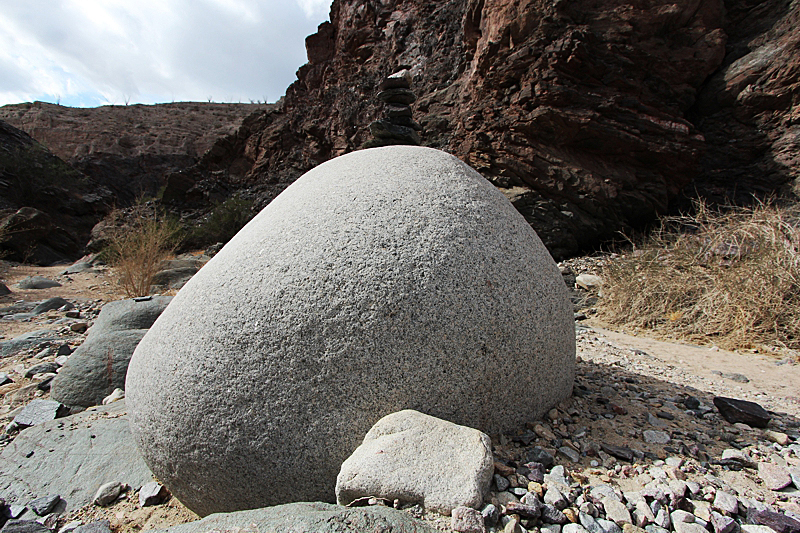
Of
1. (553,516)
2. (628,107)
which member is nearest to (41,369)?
(553,516)

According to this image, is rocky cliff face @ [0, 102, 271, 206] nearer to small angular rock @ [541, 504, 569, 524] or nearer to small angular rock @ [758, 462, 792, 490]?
small angular rock @ [541, 504, 569, 524]

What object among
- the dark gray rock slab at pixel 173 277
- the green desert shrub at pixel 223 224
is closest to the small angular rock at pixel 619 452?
the dark gray rock slab at pixel 173 277

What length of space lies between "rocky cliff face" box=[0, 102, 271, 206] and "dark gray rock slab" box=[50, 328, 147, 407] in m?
20.9

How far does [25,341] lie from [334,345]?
163 inches

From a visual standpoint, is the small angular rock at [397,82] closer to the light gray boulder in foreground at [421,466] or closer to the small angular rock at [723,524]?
the light gray boulder in foreground at [421,466]

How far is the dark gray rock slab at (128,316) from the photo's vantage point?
344 centimetres

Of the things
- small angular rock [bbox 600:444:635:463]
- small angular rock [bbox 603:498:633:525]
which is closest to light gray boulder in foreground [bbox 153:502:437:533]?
small angular rock [bbox 603:498:633:525]

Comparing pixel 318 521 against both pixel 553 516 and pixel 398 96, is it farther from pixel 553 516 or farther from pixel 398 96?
pixel 398 96

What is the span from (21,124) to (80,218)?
1351 cm

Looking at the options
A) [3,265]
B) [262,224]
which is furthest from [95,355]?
[3,265]

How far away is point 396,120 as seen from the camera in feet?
19.1

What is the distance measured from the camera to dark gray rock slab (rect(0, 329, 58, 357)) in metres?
3.69

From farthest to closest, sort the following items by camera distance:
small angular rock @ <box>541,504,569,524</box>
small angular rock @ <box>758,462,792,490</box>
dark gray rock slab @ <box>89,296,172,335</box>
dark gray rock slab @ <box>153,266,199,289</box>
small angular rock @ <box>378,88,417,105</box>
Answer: dark gray rock slab @ <box>153,266,199,289</box>, small angular rock @ <box>378,88,417,105</box>, dark gray rock slab @ <box>89,296,172,335</box>, small angular rock @ <box>758,462,792,490</box>, small angular rock @ <box>541,504,569,524</box>

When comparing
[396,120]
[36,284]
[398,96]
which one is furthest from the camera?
[36,284]
